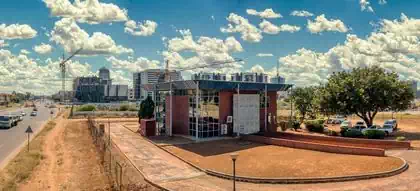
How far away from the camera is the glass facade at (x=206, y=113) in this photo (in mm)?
37062

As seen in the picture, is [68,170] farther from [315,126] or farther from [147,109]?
[315,126]

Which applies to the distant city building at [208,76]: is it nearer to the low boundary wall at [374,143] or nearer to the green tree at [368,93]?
the low boundary wall at [374,143]

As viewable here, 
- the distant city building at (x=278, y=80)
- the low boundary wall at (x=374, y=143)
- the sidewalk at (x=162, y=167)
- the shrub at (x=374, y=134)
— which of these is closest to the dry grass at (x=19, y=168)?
the sidewalk at (x=162, y=167)

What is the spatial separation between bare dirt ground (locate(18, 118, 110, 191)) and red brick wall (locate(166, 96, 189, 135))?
33.2ft

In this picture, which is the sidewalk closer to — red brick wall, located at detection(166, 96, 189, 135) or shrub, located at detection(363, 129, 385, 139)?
red brick wall, located at detection(166, 96, 189, 135)

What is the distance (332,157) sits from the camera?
25.0 meters

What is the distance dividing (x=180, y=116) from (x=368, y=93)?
21.5 meters

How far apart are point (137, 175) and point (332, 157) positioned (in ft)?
44.6

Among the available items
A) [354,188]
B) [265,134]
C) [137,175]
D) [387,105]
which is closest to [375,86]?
[387,105]

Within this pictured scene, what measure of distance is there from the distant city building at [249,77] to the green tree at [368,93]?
26.5ft

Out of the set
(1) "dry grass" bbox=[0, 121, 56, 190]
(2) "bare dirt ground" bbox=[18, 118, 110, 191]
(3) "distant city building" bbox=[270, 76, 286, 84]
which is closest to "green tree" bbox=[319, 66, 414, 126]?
(3) "distant city building" bbox=[270, 76, 286, 84]

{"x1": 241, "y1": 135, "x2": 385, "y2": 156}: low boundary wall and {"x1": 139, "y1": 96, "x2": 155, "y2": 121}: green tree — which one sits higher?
{"x1": 139, "y1": 96, "x2": 155, "y2": 121}: green tree

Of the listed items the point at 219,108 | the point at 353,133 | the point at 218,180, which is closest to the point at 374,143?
the point at 353,133

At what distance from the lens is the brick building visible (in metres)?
37.1
